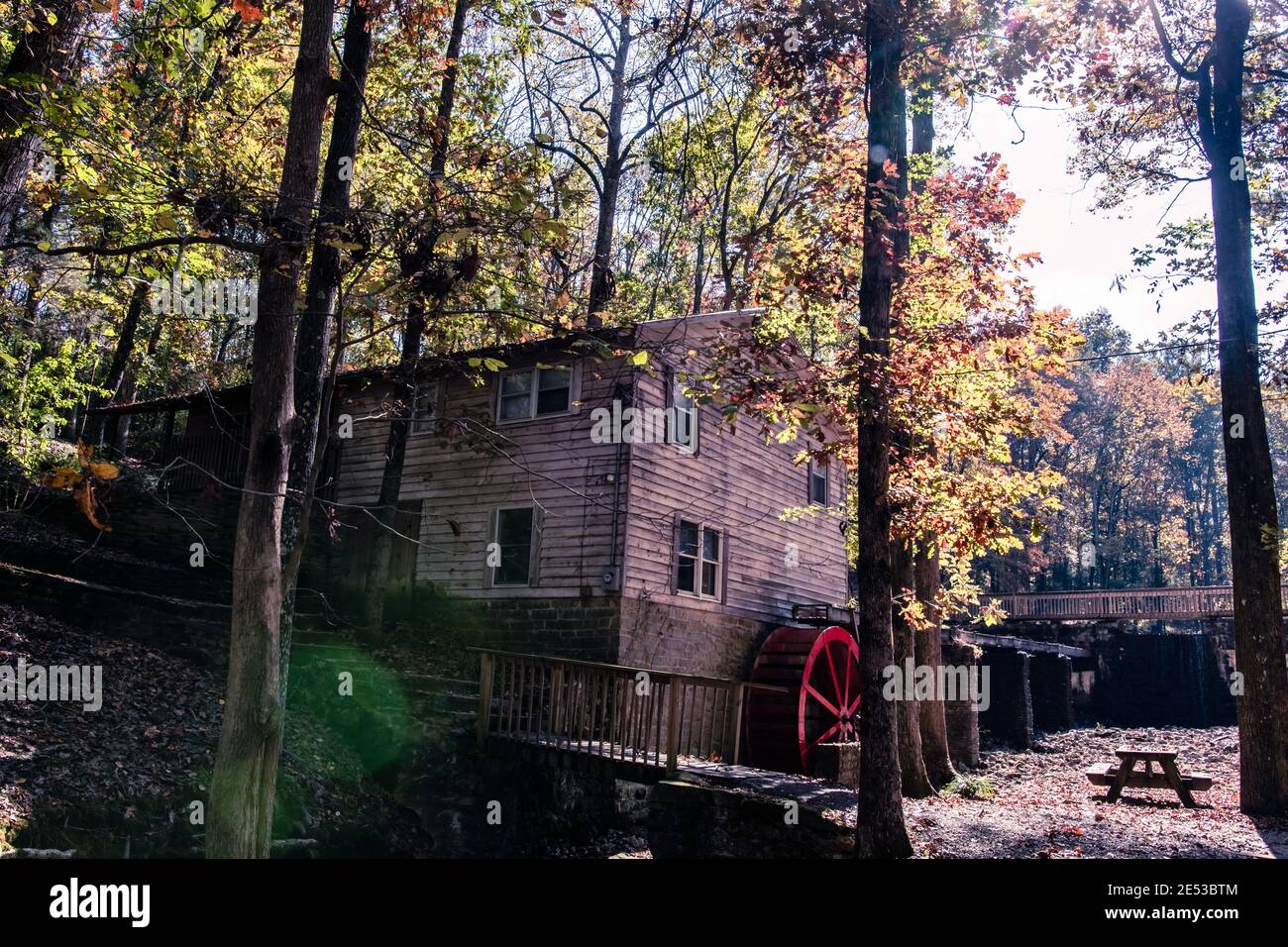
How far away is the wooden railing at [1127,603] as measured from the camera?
3466 centimetres

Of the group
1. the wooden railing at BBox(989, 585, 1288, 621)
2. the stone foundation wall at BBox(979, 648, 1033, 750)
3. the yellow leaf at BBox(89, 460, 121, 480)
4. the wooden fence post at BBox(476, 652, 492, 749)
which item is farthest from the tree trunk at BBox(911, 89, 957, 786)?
the wooden railing at BBox(989, 585, 1288, 621)

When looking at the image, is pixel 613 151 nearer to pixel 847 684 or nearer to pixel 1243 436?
pixel 847 684

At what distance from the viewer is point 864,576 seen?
920 cm

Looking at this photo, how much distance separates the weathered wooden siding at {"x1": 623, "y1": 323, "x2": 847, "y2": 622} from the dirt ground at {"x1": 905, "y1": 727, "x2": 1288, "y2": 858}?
557cm

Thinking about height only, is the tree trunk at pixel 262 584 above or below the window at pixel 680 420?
below

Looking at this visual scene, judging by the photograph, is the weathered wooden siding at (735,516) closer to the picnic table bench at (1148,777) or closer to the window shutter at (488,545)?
the window shutter at (488,545)

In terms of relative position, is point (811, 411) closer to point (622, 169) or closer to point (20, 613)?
point (20, 613)

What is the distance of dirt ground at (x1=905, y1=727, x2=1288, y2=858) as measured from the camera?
9.72 m

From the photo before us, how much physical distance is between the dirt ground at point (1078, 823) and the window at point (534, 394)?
9079mm

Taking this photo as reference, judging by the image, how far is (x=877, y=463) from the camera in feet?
30.9

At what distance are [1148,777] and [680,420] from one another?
976 cm

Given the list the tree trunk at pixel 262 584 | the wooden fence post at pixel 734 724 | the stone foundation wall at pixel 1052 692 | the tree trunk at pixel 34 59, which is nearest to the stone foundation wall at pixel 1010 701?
the stone foundation wall at pixel 1052 692
